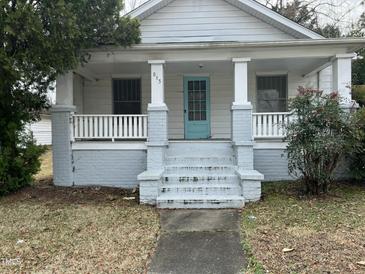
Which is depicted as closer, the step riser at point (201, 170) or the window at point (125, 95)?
the step riser at point (201, 170)

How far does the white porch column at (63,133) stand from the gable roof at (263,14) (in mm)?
3447

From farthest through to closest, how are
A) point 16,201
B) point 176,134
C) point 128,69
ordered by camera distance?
point 176,134 → point 128,69 → point 16,201

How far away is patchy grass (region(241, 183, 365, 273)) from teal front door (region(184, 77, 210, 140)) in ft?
13.5

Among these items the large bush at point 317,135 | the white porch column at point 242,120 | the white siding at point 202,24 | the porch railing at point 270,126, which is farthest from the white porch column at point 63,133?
the large bush at point 317,135

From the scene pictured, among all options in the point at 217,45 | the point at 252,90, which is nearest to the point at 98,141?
the point at 217,45

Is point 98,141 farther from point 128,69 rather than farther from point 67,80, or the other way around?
point 128,69

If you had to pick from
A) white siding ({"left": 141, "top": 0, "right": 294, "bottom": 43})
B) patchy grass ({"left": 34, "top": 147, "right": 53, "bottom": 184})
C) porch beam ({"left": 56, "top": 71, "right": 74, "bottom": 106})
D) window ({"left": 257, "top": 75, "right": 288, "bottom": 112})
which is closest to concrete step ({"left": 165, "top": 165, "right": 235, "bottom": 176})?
porch beam ({"left": 56, "top": 71, "right": 74, "bottom": 106})

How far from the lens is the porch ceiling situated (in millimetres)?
9672

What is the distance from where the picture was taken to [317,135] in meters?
7.21

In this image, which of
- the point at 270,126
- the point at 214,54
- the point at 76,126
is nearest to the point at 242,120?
the point at 270,126

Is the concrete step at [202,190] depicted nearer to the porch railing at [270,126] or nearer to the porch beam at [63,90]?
A: the porch railing at [270,126]

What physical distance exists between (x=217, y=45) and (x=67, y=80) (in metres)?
3.77

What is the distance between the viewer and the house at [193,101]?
8.30 metres

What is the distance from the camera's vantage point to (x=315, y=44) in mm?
8617
